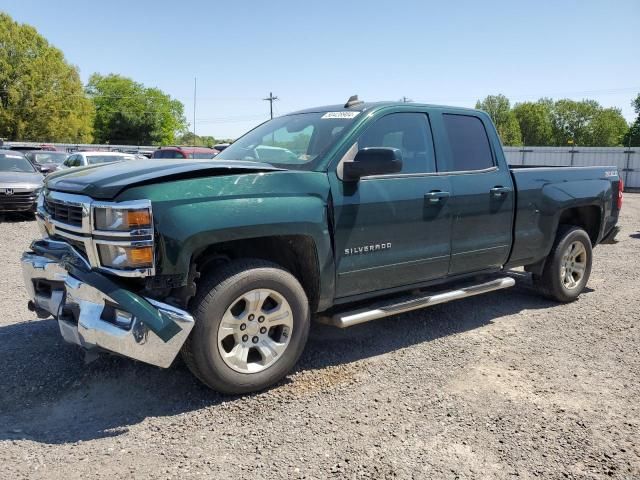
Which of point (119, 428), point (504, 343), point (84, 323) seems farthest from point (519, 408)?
point (84, 323)

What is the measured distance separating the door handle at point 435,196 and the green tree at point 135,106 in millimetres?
71507

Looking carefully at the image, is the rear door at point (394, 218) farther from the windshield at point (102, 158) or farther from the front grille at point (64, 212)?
the windshield at point (102, 158)

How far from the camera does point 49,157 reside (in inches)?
819

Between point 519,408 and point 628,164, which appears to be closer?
point 519,408

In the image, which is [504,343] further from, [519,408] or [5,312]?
[5,312]

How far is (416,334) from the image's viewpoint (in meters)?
4.78

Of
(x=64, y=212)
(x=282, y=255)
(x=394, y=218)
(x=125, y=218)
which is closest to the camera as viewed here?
(x=125, y=218)

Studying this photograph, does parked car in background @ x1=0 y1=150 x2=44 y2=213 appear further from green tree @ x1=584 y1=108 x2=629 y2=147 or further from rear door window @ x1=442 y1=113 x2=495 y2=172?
green tree @ x1=584 y1=108 x2=629 y2=147

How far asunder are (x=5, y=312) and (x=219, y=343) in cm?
295

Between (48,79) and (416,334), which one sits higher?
(48,79)

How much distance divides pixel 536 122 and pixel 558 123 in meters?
4.53

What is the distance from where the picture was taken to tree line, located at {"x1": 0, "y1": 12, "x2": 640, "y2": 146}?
5769 centimetres

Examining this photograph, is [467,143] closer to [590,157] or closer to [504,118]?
[590,157]

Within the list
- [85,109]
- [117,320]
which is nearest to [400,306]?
[117,320]
